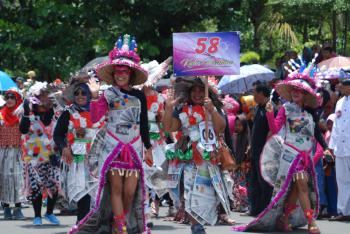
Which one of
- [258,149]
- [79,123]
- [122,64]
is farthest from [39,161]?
[122,64]

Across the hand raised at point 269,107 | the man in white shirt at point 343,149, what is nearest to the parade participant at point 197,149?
the hand raised at point 269,107

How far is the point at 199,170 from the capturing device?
1156cm

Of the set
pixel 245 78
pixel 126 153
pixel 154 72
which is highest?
pixel 245 78

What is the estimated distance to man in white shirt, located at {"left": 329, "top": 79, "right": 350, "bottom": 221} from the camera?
47.4ft

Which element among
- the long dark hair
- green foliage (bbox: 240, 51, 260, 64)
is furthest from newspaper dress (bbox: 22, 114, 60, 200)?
green foliage (bbox: 240, 51, 260, 64)

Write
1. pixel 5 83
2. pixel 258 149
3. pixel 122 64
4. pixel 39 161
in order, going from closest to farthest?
pixel 122 64, pixel 39 161, pixel 258 149, pixel 5 83

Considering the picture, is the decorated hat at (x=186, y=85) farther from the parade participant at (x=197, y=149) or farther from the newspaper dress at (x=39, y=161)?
the newspaper dress at (x=39, y=161)

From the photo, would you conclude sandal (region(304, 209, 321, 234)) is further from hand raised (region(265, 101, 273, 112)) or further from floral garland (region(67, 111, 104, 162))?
floral garland (region(67, 111, 104, 162))

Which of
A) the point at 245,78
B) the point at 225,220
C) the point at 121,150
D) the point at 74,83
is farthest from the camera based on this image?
the point at 245,78

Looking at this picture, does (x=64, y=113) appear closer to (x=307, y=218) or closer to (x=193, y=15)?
(x=307, y=218)

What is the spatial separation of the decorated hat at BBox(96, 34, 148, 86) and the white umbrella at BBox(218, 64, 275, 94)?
8511 millimetres

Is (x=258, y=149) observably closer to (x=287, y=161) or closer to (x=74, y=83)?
(x=287, y=161)

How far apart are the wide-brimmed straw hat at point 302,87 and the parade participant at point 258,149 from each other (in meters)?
1.50

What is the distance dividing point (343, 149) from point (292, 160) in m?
2.32
